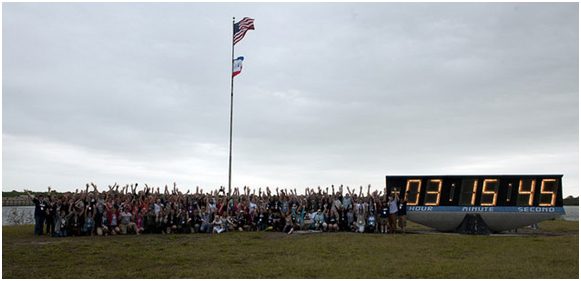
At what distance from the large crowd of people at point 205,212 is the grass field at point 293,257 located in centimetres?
169

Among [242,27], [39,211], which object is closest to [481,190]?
[242,27]

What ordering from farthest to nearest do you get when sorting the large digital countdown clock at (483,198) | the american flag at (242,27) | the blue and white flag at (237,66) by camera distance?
the blue and white flag at (237,66)
the american flag at (242,27)
the large digital countdown clock at (483,198)

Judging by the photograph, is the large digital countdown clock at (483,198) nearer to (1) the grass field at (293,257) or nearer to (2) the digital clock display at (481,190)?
(2) the digital clock display at (481,190)

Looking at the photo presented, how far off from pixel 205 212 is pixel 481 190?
43.8 ft

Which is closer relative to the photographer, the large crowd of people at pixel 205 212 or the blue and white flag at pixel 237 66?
the large crowd of people at pixel 205 212

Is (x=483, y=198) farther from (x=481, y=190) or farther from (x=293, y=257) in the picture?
(x=293, y=257)

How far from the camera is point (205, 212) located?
23.4 m

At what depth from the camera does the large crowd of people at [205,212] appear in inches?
845

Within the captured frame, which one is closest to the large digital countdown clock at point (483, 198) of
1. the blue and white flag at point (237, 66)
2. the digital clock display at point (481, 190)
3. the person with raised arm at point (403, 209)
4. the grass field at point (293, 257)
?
the digital clock display at point (481, 190)

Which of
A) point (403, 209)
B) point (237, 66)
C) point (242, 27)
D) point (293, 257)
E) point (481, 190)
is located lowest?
point (293, 257)

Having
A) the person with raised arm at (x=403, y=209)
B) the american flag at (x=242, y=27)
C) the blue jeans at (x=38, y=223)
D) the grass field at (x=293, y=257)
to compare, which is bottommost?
the grass field at (x=293, y=257)

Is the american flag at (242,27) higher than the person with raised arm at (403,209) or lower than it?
higher

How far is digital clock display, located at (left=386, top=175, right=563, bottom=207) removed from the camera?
20766 millimetres

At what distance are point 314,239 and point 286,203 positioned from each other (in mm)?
5644
